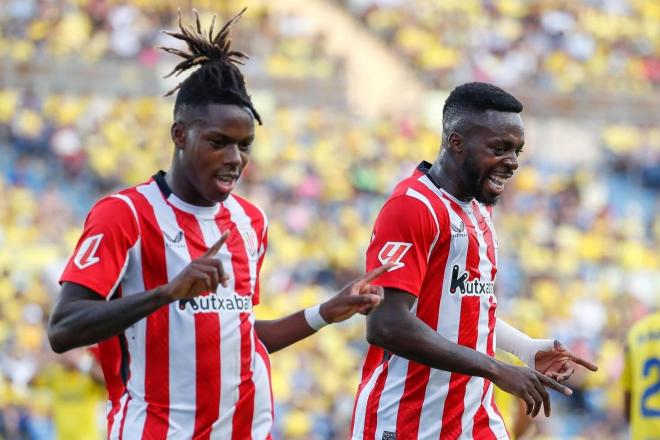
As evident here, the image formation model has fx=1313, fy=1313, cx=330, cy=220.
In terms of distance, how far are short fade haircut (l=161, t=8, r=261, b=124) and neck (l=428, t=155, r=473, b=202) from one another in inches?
34.0

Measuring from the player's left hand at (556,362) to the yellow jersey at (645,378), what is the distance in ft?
4.56

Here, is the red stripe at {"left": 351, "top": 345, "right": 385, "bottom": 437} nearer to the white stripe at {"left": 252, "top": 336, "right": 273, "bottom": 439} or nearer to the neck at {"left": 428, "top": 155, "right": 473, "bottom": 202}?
the white stripe at {"left": 252, "top": 336, "right": 273, "bottom": 439}

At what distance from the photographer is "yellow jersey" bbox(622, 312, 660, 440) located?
6871mm

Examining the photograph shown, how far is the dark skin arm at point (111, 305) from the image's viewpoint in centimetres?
448

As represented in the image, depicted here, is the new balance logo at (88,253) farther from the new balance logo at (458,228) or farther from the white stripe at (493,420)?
the white stripe at (493,420)

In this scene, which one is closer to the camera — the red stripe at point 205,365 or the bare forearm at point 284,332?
the red stripe at point 205,365

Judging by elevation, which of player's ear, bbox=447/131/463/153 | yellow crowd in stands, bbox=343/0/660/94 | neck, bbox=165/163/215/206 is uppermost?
yellow crowd in stands, bbox=343/0/660/94

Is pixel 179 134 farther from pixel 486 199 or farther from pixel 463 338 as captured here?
pixel 463 338

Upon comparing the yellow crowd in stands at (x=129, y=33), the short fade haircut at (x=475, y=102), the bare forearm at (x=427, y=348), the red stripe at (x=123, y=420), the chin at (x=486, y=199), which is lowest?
the red stripe at (x=123, y=420)

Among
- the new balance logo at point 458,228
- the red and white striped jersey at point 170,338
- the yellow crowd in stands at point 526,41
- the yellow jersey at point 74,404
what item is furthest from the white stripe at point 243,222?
the yellow crowd in stands at point 526,41

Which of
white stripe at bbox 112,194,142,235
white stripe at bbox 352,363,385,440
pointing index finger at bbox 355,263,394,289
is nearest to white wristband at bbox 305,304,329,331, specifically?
white stripe at bbox 352,363,385,440

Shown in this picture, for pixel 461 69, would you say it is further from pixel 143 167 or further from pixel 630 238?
pixel 143 167

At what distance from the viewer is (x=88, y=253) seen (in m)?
4.90

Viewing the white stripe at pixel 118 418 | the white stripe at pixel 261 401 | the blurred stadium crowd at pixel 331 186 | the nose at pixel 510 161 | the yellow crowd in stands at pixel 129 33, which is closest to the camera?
the white stripe at pixel 118 418
